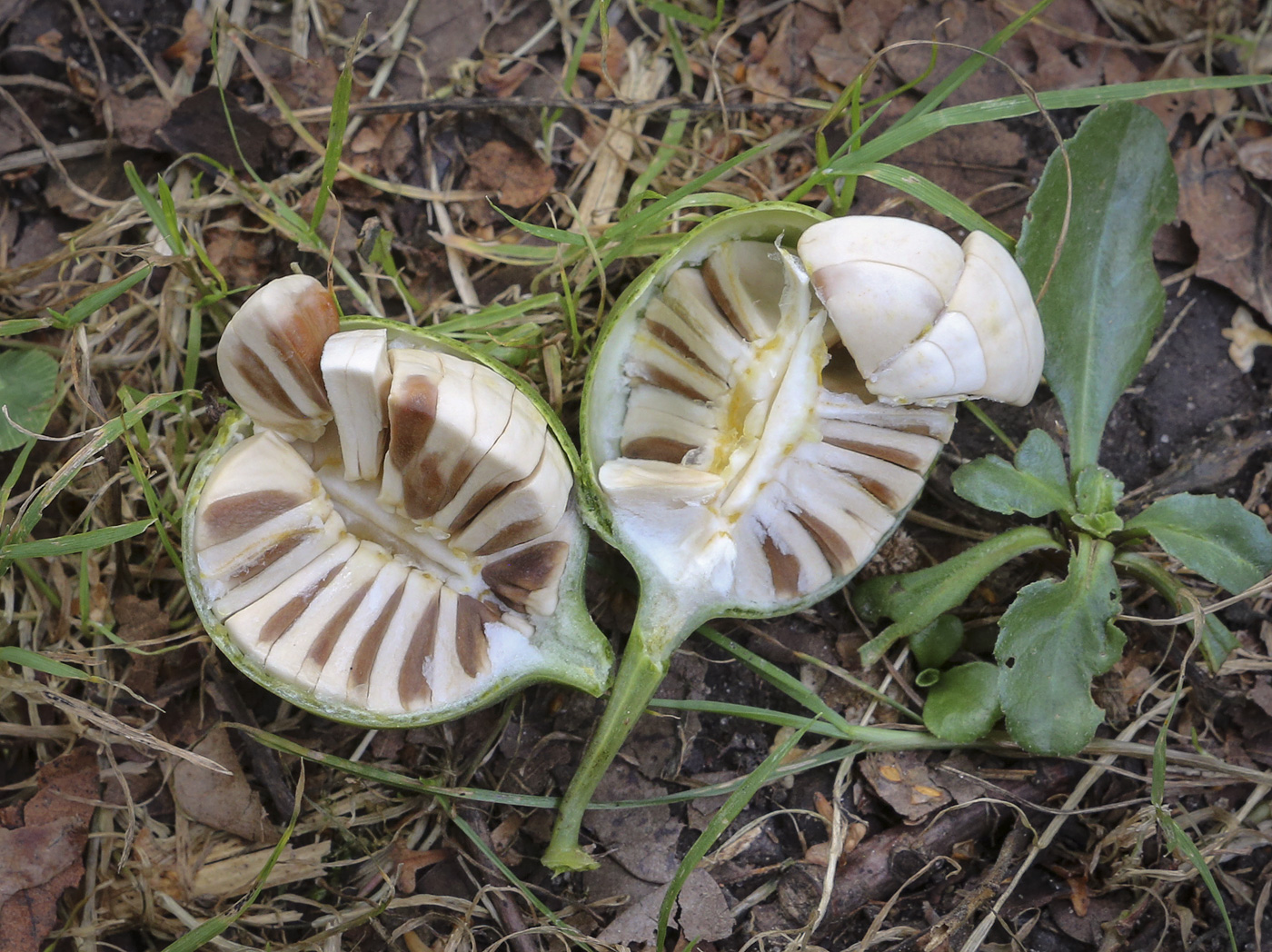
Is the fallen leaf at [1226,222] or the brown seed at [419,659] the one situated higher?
the fallen leaf at [1226,222]

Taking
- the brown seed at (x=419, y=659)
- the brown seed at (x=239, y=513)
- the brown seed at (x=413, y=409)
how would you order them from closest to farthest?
the brown seed at (x=413, y=409) < the brown seed at (x=239, y=513) < the brown seed at (x=419, y=659)

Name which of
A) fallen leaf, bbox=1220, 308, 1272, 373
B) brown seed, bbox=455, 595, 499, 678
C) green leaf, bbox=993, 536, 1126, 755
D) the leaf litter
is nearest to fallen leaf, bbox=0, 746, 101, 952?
the leaf litter

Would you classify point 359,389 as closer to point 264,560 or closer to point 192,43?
point 264,560

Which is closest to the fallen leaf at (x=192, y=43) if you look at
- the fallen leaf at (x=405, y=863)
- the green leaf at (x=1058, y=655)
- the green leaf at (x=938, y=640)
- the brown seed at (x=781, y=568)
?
the brown seed at (x=781, y=568)

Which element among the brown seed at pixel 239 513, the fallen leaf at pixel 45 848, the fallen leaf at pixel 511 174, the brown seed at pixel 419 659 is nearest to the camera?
the brown seed at pixel 239 513

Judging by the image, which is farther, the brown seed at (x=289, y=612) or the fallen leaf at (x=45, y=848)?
the fallen leaf at (x=45, y=848)

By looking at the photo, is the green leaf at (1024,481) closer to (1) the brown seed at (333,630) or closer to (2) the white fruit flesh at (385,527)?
(2) the white fruit flesh at (385,527)
